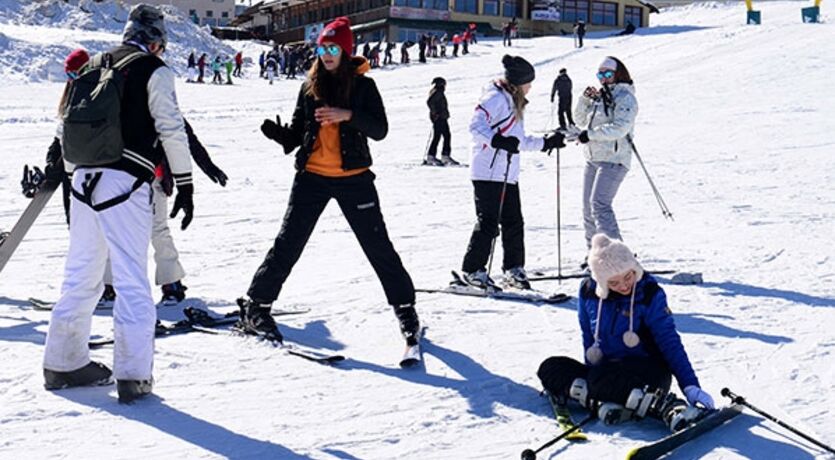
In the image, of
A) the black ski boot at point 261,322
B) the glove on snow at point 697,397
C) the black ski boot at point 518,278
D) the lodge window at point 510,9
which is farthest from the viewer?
the lodge window at point 510,9

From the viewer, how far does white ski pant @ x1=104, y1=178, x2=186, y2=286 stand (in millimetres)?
6336

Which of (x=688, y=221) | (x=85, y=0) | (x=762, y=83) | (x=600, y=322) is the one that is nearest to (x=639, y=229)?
(x=688, y=221)

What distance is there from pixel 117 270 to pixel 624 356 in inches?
90.7

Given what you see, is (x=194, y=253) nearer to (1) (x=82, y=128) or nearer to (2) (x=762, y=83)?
(1) (x=82, y=128)

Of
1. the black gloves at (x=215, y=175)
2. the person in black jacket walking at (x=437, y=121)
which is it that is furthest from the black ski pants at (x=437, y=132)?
the black gloves at (x=215, y=175)

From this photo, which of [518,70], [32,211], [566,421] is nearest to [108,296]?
[32,211]

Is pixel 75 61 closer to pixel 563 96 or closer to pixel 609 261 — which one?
pixel 609 261

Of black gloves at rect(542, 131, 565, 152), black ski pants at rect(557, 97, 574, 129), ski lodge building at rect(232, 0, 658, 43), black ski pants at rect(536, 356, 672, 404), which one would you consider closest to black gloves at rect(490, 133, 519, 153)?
black gloves at rect(542, 131, 565, 152)

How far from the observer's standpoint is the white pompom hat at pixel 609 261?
416 centimetres

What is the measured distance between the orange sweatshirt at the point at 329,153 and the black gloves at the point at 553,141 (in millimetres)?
1729

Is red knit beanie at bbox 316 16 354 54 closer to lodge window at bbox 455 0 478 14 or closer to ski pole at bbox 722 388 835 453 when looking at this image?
ski pole at bbox 722 388 835 453

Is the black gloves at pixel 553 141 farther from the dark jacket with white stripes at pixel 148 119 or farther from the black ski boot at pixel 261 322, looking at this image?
the dark jacket with white stripes at pixel 148 119

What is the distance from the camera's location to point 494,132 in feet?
20.8

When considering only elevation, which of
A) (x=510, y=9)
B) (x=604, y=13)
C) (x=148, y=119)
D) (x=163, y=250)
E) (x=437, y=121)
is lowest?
(x=163, y=250)
